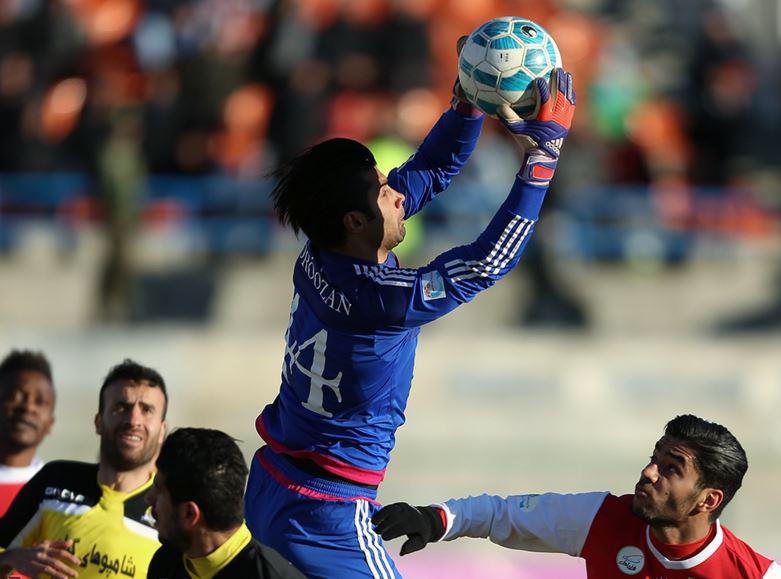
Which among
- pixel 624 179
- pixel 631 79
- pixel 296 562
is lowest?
pixel 296 562

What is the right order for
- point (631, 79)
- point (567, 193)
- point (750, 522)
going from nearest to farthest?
point (750, 522), point (567, 193), point (631, 79)

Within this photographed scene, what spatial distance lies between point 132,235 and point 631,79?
16.2ft

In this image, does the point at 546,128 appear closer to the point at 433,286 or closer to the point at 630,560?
the point at 433,286

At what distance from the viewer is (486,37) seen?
17.6 ft

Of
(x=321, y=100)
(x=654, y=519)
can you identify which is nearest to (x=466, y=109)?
(x=654, y=519)

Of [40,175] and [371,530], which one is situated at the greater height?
[40,175]

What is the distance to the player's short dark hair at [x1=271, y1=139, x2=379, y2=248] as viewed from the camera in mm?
5070

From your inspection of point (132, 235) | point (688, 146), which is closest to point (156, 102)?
point (132, 235)

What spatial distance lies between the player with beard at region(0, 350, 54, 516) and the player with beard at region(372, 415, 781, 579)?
2.27m

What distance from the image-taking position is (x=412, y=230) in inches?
509

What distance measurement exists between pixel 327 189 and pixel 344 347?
552mm

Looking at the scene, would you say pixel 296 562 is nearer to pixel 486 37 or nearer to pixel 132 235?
Answer: pixel 486 37

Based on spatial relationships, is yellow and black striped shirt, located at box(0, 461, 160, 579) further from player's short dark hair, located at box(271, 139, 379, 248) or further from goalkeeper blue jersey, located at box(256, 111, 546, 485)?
player's short dark hair, located at box(271, 139, 379, 248)

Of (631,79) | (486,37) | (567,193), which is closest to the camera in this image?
(486,37)
